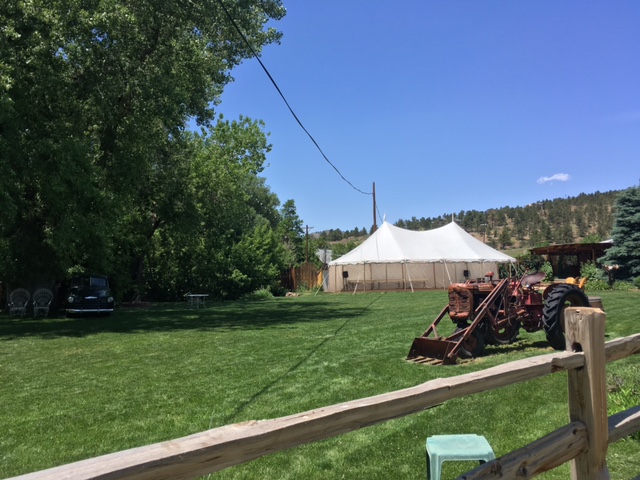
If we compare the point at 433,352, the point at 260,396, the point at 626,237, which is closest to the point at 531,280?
the point at 433,352

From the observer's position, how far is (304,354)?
8.43m

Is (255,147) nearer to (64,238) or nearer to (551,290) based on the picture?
(64,238)

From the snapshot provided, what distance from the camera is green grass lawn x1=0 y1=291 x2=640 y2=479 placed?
4152mm

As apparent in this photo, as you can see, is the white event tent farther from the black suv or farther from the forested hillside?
the forested hillside

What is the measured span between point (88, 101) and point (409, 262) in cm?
2165

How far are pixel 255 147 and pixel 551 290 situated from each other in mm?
22129

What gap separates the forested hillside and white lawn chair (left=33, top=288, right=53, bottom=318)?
5091 centimetres

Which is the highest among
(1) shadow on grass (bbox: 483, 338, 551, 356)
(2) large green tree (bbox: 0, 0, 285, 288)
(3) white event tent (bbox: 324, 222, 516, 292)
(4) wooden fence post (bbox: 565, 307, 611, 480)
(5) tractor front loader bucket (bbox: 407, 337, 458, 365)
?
(2) large green tree (bbox: 0, 0, 285, 288)

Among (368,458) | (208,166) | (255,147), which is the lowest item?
(368,458)

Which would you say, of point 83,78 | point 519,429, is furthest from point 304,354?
point 83,78

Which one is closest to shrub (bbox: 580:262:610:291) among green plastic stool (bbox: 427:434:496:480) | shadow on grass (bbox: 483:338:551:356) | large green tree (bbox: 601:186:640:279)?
large green tree (bbox: 601:186:640:279)

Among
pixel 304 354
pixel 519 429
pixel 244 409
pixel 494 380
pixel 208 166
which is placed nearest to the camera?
pixel 494 380

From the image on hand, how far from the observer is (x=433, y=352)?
Result: 7594 mm

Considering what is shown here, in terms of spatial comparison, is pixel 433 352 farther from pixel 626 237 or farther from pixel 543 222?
pixel 543 222
